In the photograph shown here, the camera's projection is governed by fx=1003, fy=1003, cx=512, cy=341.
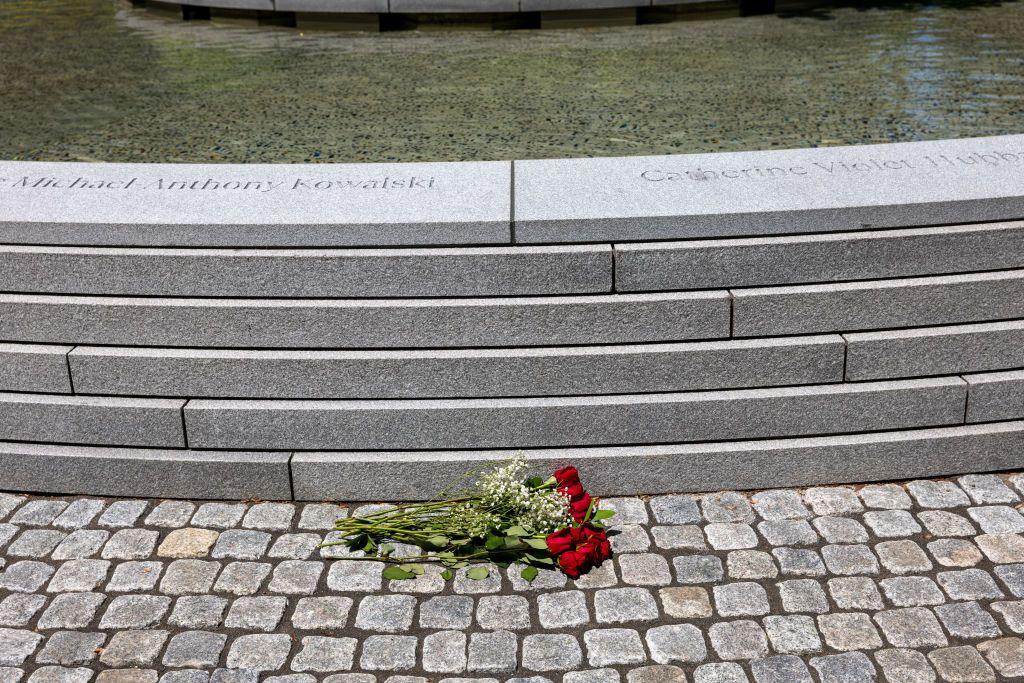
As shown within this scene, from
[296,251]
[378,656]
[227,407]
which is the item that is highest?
[296,251]

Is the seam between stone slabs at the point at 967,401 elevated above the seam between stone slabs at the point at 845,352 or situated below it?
below

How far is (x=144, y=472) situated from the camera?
456 centimetres

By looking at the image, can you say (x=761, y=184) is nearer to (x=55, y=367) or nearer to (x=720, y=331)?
(x=720, y=331)

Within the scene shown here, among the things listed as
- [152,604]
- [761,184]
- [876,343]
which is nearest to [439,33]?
[761,184]

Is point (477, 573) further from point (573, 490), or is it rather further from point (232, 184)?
point (232, 184)

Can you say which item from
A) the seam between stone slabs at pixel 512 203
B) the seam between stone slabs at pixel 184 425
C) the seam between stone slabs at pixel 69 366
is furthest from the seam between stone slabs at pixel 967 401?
the seam between stone slabs at pixel 69 366

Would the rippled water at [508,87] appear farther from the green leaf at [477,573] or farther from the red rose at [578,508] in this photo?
the green leaf at [477,573]

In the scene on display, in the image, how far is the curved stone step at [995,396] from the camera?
4.57 m

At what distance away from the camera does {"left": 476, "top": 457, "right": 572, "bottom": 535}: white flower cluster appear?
13.5 ft

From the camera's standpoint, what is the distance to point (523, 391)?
14.7ft

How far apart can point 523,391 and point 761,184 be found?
1.48 metres

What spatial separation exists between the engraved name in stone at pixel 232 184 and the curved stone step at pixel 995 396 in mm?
A: 2686

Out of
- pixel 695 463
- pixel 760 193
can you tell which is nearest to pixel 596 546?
pixel 695 463

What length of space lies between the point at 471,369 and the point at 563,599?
3.62 ft
